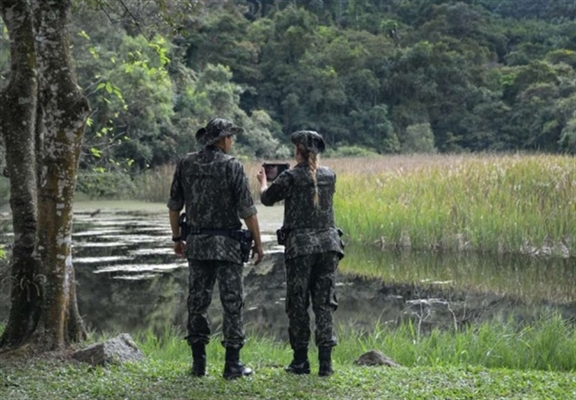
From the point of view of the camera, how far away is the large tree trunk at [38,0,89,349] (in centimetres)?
578

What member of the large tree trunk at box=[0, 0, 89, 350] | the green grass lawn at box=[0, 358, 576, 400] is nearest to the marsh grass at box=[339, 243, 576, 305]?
the green grass lawn at box=[0, 358, 576, 400]

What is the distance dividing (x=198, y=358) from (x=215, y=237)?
75cm

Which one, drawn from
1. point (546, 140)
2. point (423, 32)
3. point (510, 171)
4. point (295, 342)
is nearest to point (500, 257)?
point (510, 171)

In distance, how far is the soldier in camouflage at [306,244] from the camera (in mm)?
5531

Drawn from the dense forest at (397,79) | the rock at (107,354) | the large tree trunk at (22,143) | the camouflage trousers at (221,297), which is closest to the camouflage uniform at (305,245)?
the camouflage trousers at (221,297)

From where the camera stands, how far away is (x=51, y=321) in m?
5.92

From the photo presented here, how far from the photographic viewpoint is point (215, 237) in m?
5.34

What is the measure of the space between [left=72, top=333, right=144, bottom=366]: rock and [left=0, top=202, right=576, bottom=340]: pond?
2.47 m

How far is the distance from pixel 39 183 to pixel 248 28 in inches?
1567

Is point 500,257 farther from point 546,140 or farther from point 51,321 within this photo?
point 546,140

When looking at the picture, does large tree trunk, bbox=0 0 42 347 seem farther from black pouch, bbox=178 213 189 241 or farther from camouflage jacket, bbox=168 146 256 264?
camouflage jacket, bbox=168 146 256 264

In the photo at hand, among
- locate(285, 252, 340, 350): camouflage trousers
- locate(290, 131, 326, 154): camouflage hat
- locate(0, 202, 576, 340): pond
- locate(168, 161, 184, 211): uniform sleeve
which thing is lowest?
locate(0, 202, 576, 340): pond

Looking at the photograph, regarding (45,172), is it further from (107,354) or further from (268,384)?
(268,384)

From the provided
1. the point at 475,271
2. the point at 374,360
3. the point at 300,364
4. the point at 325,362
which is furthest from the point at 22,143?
the point at 475,271
